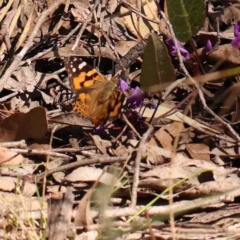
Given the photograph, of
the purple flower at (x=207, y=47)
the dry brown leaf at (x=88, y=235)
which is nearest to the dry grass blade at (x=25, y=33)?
the purple flower at (x=207, y=47)

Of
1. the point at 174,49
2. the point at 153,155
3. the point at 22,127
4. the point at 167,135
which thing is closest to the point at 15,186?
the point at 22,127

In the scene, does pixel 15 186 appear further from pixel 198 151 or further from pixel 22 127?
pixel 198 151

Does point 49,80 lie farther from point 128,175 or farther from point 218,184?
point 218,184

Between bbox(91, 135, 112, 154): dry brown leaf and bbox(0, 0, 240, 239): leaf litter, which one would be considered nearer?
bbox(0, 0, 240, 239): leaf litter

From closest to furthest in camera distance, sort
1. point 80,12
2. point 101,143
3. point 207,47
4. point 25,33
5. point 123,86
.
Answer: point 101,143 → point 123,86 → point 207,47 → point 25,33 → point 80,12

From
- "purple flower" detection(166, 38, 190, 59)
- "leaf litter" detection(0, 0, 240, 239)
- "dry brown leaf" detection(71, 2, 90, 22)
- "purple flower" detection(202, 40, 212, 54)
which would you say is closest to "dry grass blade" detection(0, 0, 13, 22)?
"leaf litter" detection(0, 0, 240, 239)

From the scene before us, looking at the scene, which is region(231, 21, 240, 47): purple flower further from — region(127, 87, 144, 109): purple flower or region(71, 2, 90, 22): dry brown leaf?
region(71, 2, 90, 22): dry brown leaf

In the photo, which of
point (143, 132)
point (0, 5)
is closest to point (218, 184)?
point (143, 132)

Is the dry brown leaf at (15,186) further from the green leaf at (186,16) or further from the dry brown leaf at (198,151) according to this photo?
the green leaf at (186,16)
